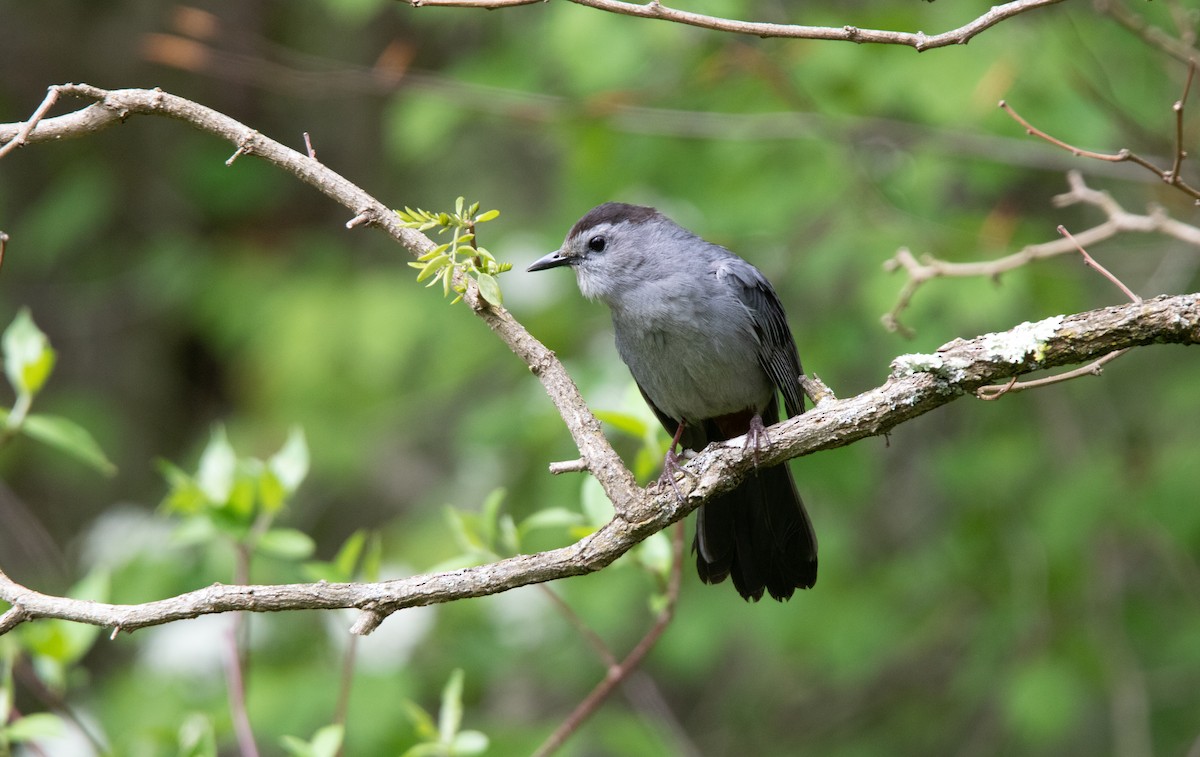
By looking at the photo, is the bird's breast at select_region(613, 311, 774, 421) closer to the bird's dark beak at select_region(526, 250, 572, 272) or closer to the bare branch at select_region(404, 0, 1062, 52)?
the bird's dark beak at select_region(526, 250, 572, 272)

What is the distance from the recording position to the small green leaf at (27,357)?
3.19 metres

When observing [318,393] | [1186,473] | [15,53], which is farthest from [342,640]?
[15,53]

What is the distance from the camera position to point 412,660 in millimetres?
5633

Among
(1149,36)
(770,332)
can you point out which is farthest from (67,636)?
(1149,36)

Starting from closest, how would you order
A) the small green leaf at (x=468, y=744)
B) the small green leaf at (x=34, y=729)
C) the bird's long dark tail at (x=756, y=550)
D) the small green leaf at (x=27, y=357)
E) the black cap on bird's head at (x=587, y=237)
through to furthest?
1. the small green leaf at (x=34, y=729)
2. the small green leaf at (x=468, y=744)
3. the small green leaf at (x=27, y=357)
4. the bird's long dark tail at (x=756, y=550)
5. the black cap on bird's head at (x=587, y=237)

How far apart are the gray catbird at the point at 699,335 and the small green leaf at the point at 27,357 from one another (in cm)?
151

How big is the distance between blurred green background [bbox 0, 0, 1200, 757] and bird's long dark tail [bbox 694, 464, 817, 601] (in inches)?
15.0

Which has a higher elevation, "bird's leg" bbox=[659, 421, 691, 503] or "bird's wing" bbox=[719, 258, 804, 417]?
"bird's wing" bbox=[719, 258, 804, 417]

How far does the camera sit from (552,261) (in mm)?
4141

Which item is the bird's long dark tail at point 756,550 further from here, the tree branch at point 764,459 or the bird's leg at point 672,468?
the tree branch at point 764,459

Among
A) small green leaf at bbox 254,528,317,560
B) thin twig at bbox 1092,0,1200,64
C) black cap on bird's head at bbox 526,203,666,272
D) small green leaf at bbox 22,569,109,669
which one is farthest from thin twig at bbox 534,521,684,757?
thin twig at bbox 1092,0,1200,64

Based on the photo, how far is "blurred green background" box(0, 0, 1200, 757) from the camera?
5.08 m

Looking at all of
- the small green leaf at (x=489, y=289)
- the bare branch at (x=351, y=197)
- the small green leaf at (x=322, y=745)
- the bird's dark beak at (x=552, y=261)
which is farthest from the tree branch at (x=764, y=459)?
the bird's dark beak at (x=552, y=261)

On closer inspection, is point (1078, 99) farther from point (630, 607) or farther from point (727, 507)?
point (630, 607)
